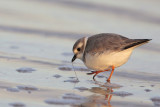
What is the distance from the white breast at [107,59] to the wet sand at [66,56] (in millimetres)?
226

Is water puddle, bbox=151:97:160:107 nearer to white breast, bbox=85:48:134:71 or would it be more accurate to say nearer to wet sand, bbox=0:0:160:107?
wet sand, bbox=0:0:160:107

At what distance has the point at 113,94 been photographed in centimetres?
548

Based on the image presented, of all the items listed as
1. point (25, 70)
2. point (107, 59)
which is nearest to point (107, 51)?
point (107, 59)

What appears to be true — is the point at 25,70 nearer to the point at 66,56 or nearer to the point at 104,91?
the point at 66,56

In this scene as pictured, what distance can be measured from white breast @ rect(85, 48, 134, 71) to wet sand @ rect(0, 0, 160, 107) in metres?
0.23

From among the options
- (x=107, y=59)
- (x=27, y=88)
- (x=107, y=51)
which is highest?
(x=107, y=51)

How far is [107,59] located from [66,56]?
1383 mm

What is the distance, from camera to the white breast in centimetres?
616

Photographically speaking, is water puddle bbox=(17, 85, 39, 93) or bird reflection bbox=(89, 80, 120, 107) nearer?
bird reflection bbox=(89, 80, 120, 107)

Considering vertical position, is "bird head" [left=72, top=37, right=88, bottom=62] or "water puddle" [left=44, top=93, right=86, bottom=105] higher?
"bird head" [left=72, top=37, right=88, bottom=62]

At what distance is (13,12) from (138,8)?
2.97 meters

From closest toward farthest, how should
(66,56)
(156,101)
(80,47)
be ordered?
(156,101) → (80,47) → (66,56)

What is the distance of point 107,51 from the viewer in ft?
20.4

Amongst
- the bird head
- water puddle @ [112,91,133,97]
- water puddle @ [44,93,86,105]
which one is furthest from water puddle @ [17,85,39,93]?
the bird head
